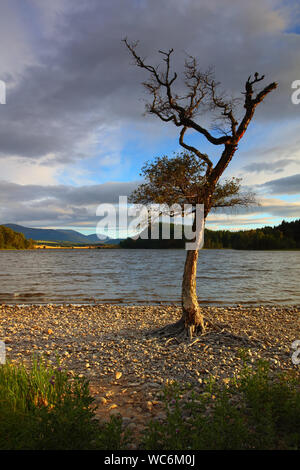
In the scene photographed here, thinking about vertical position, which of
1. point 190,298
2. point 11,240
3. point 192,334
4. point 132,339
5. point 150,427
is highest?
point 11,240

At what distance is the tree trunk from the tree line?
593ft

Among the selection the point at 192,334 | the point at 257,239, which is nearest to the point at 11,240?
the point at 257,239

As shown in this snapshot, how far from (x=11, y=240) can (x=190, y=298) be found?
185 meters

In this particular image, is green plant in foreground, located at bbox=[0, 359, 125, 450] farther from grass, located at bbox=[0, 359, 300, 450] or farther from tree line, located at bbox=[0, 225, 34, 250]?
tree line, located at bbox=[0, 225, 34, 250]

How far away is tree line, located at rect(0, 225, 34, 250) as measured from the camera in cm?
17300

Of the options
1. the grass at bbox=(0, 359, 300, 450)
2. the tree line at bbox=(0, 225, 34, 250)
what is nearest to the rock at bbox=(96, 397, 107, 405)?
the grass at bbox=(0, 359, 300, 450)

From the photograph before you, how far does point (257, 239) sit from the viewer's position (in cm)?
17188

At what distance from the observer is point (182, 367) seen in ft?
28.8

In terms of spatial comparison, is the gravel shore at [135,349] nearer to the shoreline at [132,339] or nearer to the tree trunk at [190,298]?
the shoreline at [132,339]

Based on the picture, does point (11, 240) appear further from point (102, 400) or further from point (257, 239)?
point (102, 400)

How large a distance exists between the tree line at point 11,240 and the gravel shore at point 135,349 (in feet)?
567
